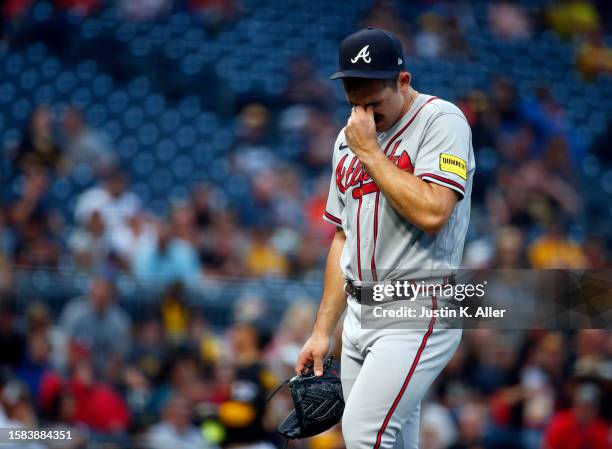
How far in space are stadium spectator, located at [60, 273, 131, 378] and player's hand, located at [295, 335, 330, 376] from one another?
385 cm

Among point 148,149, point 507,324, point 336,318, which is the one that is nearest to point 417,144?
point 336,318

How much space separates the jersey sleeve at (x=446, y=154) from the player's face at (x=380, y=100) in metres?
0.13

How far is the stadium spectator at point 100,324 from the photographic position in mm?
7031

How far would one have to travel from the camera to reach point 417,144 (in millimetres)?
3078

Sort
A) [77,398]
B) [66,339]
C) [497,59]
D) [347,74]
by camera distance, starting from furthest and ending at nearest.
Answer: [497,59] < [66,339] < [77,398] < [347,74]

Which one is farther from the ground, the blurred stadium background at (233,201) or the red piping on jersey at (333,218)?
the red piping on jersey at (333,218)

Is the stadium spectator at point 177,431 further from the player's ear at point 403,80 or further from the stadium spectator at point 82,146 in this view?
the player's ear at point 403,80

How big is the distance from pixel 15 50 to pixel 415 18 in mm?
4294

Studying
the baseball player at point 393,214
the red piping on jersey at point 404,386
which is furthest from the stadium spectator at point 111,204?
the red piping on jersey at point 404,386

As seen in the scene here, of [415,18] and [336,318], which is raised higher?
[336,318]

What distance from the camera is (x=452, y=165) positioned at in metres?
2.99

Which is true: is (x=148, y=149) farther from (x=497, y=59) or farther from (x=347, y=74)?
(x=347, y=74)

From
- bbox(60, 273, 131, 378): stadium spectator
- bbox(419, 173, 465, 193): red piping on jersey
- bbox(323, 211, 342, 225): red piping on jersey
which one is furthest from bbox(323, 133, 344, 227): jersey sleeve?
bbox(60, 273, 131, 378): stadium spectator

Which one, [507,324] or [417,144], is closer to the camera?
[417,144]
